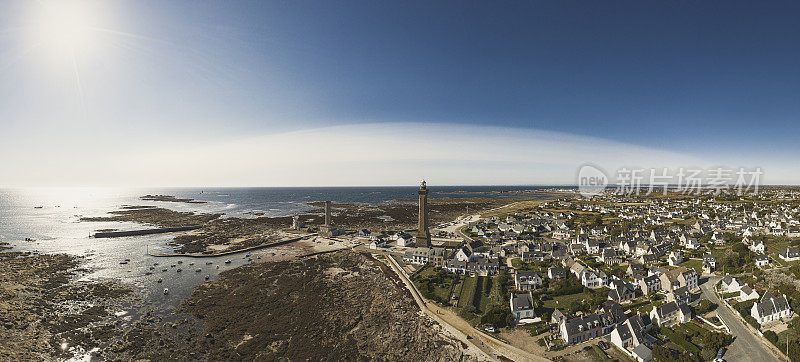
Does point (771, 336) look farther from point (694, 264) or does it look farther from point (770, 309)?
point (694, 264)

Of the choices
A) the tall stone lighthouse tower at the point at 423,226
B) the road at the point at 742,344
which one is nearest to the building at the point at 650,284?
the road at the point at 742,344

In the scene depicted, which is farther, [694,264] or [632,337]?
[694,264]

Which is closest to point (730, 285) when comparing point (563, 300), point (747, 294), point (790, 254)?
point (747, 294)

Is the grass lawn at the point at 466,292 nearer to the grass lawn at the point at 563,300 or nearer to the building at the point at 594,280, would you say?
the grass lawn at the point at 563,300

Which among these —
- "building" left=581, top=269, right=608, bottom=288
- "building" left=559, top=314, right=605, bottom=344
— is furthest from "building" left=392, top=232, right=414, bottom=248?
"building" left=559, top=314, right=605, bottom=344

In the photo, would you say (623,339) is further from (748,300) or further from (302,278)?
(302,278)

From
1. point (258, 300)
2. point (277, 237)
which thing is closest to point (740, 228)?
point (258, 300)
